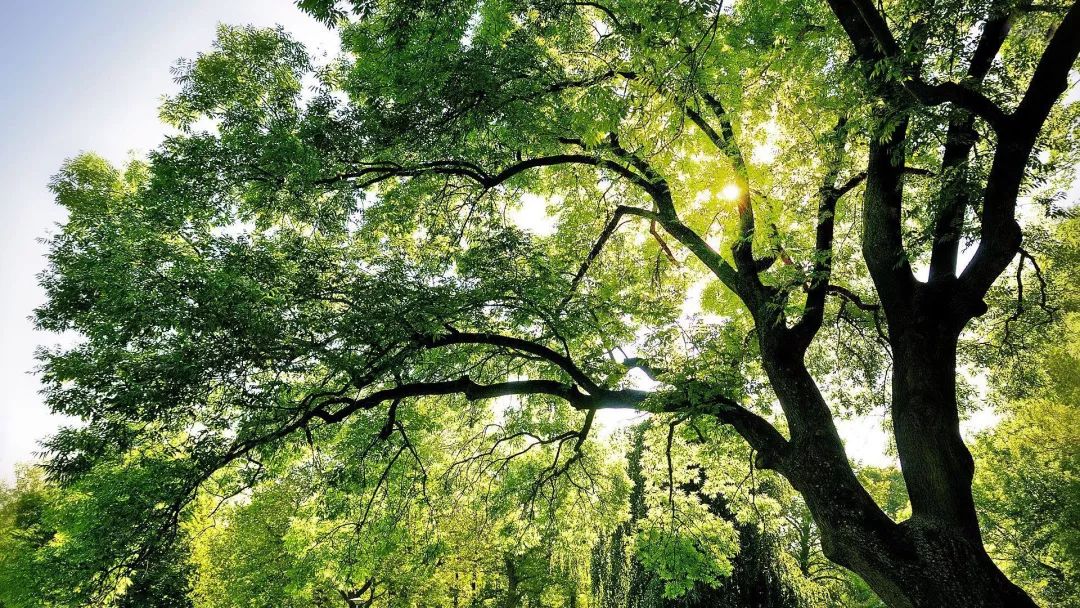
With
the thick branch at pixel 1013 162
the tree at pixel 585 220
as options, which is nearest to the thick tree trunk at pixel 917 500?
the tree at pixel 585 220

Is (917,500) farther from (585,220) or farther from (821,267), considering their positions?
(585,220)

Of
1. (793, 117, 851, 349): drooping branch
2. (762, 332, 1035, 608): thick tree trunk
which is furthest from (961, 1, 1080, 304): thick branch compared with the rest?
(793, 117, 851, 349): drooping branch

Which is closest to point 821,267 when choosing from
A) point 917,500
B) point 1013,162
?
point 1013,162

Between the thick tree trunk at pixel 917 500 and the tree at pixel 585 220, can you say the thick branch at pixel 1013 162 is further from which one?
the thick tree trunk at pixel 917 500

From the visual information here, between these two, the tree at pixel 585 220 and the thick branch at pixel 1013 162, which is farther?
the tree at pixel 585 220

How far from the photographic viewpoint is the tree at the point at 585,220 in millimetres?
3740

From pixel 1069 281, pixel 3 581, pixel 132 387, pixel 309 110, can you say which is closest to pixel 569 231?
pixel 309 110

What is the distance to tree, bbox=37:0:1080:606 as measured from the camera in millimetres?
3740

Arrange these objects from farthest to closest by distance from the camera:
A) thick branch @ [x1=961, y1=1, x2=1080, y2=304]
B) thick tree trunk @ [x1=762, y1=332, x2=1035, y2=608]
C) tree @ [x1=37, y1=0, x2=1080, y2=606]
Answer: tree @ [x1=37, y1=0, x2=1080, y2=606]
thick tree trunk @ [x1=762, y1=332, x2=1035, y2=608]
thick branch @ [x1=961, y1=1, x2=1080, y2=304]

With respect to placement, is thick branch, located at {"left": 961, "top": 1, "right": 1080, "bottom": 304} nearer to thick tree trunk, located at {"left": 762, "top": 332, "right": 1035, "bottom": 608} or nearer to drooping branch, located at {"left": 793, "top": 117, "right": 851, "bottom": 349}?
thick tree trunk, located at {"left": 762, "top": 332, "right": 1035, "bottom": 608}

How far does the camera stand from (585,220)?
795cm

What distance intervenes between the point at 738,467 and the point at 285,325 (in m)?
6.91

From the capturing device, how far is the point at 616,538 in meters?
9.26

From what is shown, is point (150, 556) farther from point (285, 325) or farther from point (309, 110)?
point (309, 110)
